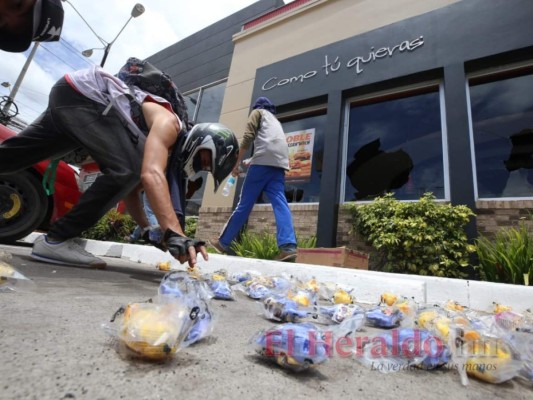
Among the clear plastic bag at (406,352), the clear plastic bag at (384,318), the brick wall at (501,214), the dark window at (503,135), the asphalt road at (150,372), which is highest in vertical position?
the dark window at (503,135)

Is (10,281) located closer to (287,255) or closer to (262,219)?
(287,255)

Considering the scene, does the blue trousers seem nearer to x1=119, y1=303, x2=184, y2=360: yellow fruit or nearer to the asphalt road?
the asphalt road

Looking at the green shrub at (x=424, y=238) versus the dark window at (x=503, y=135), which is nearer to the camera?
the green shrub at (x=424, y=238)

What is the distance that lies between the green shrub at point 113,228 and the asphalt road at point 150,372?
17.1ft

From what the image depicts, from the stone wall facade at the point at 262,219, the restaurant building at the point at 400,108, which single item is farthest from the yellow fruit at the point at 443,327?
the stone wall facade at the point at 262,219

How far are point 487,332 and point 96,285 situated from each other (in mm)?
1778

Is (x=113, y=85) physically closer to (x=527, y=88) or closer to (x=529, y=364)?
(x=529, y=364)

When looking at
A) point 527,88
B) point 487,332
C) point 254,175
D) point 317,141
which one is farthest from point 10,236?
point 527,88

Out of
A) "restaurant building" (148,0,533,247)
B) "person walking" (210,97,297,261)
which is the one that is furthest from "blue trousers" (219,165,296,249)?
"restaurant building" (148,0,533,247)

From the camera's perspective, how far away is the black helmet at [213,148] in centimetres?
220

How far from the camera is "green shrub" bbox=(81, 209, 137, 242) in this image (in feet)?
19.9

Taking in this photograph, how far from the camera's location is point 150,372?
659mm

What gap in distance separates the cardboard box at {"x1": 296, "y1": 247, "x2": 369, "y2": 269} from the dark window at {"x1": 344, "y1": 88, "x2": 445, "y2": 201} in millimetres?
1911

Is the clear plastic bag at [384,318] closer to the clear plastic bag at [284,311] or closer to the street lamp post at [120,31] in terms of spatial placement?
the clear plastic bag at [284,311]
